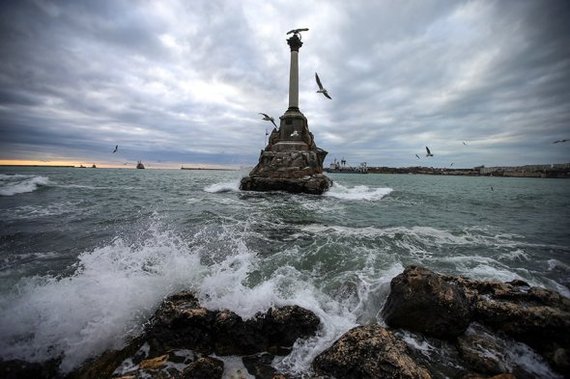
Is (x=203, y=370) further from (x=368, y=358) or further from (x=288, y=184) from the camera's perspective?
(x=288, y=184)

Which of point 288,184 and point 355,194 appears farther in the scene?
point 288,184

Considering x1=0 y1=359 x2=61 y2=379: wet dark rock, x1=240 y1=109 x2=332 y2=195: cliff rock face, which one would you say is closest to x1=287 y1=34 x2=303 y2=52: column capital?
x1=240 y1=109 x2=332 y2=195: cliff rock face

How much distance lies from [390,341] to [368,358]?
1.28 feet

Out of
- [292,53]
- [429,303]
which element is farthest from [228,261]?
[292,53]

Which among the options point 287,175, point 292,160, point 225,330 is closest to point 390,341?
point 225,330

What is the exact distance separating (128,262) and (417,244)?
339 inches

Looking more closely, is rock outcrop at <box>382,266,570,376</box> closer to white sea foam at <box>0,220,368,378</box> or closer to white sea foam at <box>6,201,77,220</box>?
white sea foam at <box>0,220,368,378</box>

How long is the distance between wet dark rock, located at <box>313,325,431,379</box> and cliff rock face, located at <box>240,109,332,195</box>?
23.8m

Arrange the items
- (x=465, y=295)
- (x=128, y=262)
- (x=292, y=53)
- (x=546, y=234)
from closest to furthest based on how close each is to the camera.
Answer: (x=465, y=295), (x=128, y=262), (x=546, y=234), (x=292, y=53)

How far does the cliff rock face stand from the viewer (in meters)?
28.1

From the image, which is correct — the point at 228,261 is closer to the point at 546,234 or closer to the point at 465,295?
the point at 465,295

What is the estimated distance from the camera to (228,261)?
6730mm

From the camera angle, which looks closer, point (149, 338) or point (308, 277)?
point (149, 338)

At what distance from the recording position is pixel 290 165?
3047cm
